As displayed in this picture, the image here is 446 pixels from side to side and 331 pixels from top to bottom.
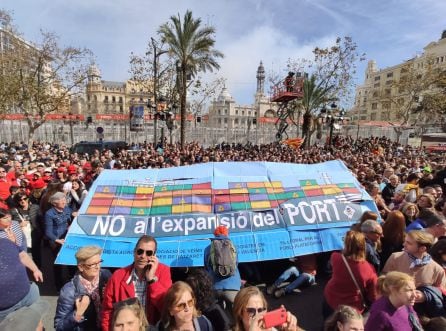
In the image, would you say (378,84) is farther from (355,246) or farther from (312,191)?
(355,246)

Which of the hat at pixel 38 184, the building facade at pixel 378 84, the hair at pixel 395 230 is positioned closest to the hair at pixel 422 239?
the hair at pixel 395 230

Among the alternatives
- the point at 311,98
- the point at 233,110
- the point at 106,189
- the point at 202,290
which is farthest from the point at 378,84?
the point at 202,290

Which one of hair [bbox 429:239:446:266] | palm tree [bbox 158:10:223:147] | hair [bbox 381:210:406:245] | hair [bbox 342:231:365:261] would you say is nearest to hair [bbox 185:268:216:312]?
hair [bbox 342:231:365:261]

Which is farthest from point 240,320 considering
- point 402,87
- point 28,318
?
point 402,87

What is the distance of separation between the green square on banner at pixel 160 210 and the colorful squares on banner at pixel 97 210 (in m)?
0.81

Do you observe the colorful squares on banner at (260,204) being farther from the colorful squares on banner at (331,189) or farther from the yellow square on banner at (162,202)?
the yellow square on banner at (162,202)

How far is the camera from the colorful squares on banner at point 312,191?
556 centimetres

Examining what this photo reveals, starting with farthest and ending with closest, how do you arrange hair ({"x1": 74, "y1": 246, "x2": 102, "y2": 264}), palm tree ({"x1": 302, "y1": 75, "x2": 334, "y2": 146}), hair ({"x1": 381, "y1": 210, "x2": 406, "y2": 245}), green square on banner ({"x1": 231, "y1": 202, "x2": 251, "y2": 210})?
palm tree ({"x1": 302, "y1": 75, "x2": 334, "y2": 146}) < green square on banner ({"x1": 231, "y1": 202, "x2": 251, "y2": 210}) < hair ({"x1": 381, "y1": 210, "x2": 406, "y2": 245}) < hair ({"x1": 74, "y1": 246, "x2": 102, "y2": 264})

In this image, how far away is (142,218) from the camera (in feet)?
16.4

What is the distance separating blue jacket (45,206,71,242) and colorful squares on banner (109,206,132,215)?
73 centimetres

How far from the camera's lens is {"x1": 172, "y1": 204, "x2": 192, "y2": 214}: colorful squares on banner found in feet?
16.8

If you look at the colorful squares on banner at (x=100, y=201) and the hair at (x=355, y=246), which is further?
the colorful squares on banner at (x=100, y=201)

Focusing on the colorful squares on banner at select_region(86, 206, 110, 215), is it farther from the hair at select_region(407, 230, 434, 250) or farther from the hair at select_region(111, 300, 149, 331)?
the hair at select_region(407, 230, 434, 250)

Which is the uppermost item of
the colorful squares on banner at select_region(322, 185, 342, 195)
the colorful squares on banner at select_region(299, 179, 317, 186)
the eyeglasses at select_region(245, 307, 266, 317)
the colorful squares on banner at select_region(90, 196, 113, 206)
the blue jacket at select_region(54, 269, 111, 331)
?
the colorful squares on banner at select_region(299, 179, 317, 186)
